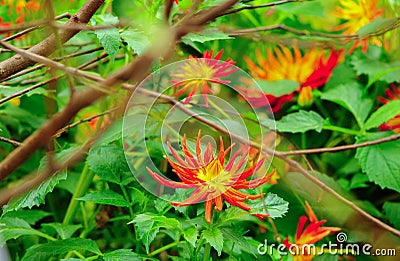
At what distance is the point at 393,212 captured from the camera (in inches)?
39.8

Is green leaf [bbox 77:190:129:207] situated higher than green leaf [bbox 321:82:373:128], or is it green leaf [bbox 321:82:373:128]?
green leaf [bbox 321:82:373:128]

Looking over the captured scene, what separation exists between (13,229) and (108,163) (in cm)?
15

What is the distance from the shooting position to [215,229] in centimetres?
69

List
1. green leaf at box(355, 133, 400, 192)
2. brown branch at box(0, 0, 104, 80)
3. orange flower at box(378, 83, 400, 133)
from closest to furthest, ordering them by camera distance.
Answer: brown branch at box(0, 0, 104, 80) → green leaf at box(355, 133, 400, 192) → orange flower at box(378, 83, 400, 133)

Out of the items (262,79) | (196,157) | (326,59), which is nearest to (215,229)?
(196,157)

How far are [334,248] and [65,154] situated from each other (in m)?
0.45

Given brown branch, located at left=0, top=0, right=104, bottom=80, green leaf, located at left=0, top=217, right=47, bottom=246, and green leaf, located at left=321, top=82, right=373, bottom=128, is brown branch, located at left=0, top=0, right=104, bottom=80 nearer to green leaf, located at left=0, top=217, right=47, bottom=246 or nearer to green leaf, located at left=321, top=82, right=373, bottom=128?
green leaf, located at left=0, top=217, right=47, bottom=246

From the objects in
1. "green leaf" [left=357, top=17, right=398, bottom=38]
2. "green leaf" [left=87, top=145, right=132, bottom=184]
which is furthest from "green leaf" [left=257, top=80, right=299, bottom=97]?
"green leaf" [left=87, top=145, right=132, bottom=184]

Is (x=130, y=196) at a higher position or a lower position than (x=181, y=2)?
lower

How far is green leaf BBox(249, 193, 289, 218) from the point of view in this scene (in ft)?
2.33

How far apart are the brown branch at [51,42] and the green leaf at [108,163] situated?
19 centimetres

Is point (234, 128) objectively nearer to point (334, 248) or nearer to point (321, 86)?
point (334, 248)

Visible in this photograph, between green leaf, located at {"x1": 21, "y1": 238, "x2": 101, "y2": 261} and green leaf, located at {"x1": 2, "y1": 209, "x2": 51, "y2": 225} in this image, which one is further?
green leaf, located at {"x1": 2, "y1": 209, "x2": 51, "y2": 225}

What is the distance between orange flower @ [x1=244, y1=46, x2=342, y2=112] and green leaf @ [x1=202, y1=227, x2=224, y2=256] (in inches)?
19.2
